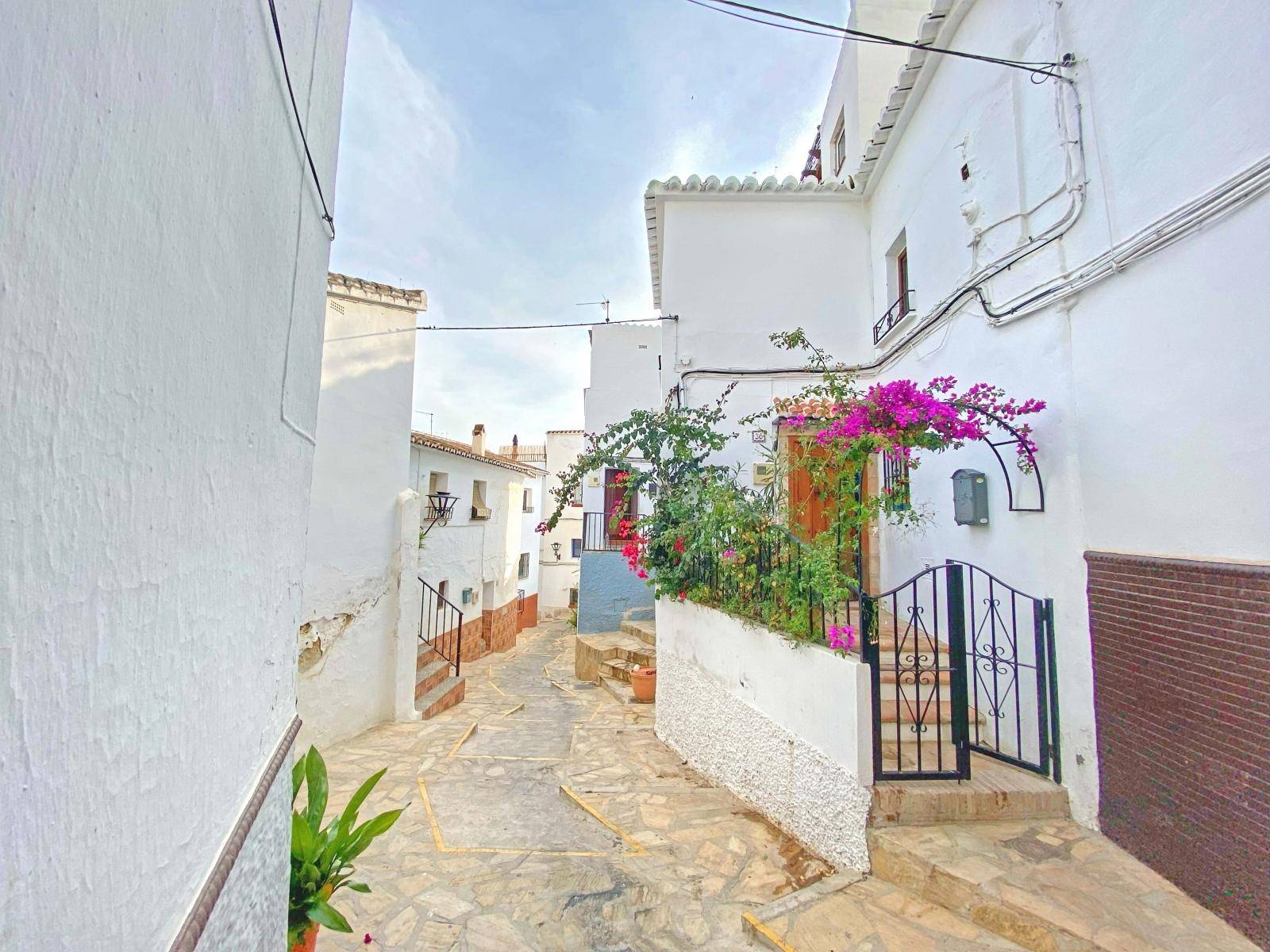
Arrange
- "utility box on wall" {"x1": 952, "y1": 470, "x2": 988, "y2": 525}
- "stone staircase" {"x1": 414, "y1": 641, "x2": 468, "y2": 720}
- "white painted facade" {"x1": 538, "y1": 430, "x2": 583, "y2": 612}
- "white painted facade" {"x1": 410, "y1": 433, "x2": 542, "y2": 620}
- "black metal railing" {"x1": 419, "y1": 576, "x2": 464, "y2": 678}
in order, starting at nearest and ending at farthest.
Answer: "utility box on wall" {"x1": 952, "y1": 470, "x2": 988, "y2": 525}, "stone staircase" {"x1": 414, "y1": 641, "x2": 468, "y2": 720}, "black metal railing" {"x1": 419, "y1": 576, "x2": 464, "y2": 678}, "white painted facade" {"x1": 410, "y1": 433, "x2": 542, "y2": 620}, "white painted facade" {"x1": 538, "y1": 430, "x2": 583, "y2": 612}

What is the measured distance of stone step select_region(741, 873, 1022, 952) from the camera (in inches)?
110

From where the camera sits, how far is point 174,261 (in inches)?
53.1

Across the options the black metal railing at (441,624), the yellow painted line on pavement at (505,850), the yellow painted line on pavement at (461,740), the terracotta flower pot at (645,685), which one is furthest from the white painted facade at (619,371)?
the yellow painted line on pavement at (505,850)

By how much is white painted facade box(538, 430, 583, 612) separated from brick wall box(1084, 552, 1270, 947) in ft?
66.0

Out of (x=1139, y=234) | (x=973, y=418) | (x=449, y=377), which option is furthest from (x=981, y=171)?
(x=449, y=377)

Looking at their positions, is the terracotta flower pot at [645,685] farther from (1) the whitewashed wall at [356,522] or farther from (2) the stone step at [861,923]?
(2) the stone step at [861,923]

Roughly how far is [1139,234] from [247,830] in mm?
4861

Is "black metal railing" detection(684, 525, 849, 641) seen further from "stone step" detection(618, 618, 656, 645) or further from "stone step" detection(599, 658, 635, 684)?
"stone step" detection(618, 618, 656, 645)

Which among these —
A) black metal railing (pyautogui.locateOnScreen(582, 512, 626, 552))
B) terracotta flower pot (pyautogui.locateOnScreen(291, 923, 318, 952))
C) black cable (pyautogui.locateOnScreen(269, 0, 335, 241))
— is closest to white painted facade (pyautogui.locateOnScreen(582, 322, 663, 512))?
black metal railing (pyautogui.locateOnScreen(582, 512, 626, 552))

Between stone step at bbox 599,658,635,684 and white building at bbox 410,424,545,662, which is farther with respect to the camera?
white building at bbox 410,424,545,662

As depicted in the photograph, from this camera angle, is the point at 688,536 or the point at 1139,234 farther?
the point at 688,536

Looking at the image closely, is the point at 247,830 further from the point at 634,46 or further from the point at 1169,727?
the point at 634,46

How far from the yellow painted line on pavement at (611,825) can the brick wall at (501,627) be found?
1026cm

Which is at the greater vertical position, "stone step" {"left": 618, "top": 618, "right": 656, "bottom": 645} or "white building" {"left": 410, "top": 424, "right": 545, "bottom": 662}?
"white building" {"left": 410, "top": 424, "right": 545, "bottom": 662}
